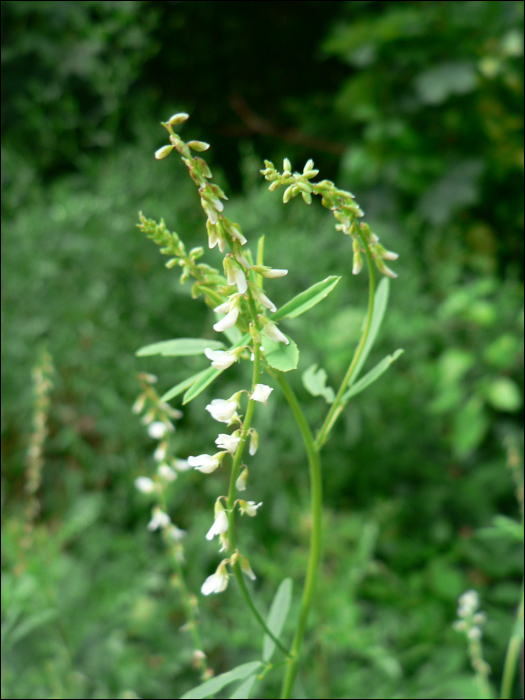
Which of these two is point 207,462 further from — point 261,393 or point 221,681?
point 221,681

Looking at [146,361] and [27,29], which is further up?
[27,29]

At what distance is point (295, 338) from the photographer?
1570 millimetres

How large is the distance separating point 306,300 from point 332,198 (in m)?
0.08

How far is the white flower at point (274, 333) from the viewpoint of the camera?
40 centimetres

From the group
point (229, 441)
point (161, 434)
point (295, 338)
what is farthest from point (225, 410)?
point (295, 338)

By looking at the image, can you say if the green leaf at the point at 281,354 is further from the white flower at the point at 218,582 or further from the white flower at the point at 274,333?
the white flower at the point at 218,582

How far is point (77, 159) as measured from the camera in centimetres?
221

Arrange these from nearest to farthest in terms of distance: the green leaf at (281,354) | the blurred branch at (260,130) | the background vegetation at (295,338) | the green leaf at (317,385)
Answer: the green leaf at (281,354)
the green leaf at (317,385)
the background vegetation at (295,338)
the blurred branch at (260,130)

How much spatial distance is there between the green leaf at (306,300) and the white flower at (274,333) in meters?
0.04

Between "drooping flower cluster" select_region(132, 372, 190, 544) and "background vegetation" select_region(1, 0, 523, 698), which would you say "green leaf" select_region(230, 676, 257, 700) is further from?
"background vegetation" select_region(1, 0, 523, 698)

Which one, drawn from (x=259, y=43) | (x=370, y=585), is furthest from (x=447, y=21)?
(x=370, y=585)

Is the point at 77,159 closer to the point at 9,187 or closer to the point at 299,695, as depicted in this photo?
the point at 9,187

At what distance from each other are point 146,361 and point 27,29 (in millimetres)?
1419

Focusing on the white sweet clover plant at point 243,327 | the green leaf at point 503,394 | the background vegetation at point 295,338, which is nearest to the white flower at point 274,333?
the white sweet clover plant at point 243,327
